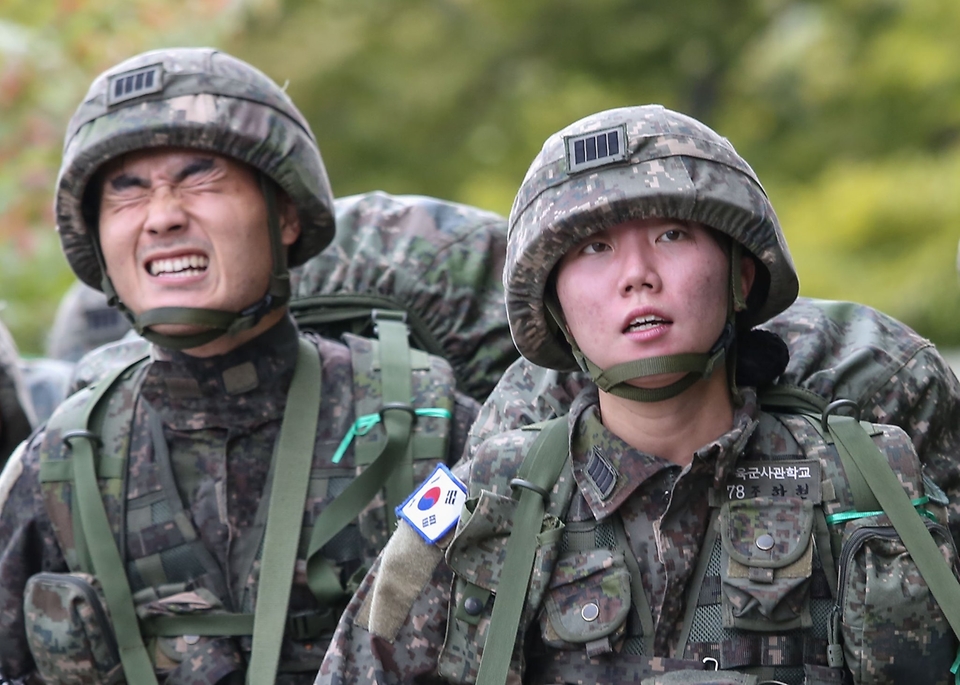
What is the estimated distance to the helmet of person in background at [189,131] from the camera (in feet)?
16.0

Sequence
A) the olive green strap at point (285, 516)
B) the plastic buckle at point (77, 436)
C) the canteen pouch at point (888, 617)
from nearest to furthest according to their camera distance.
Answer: the canteen pouch at point (888, 617) → the olive green strap at point (285, 516) → the plastic buckle at point (77, 436)

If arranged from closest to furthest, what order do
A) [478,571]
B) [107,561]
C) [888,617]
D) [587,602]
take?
[888,617]
[587,602]
[478,571]
[107,561]

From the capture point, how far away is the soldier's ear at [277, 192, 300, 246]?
5211 millimetres

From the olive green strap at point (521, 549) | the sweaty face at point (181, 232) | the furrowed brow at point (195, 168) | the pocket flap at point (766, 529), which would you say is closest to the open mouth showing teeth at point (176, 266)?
the sweaty face at point (181, 232)

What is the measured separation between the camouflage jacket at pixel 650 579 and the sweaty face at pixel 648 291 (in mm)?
270

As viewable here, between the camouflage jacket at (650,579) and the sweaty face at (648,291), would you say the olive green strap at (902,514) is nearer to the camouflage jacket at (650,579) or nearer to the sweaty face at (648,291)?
the camouflage jacket at (650,579)

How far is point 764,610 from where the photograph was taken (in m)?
3.70

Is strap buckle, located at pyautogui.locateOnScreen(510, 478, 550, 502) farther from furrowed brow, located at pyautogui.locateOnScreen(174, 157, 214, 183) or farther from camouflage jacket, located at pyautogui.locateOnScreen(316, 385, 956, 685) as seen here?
furrowed brow, located at pyautogui.locateOnScreen(174, 157, 214, 183)

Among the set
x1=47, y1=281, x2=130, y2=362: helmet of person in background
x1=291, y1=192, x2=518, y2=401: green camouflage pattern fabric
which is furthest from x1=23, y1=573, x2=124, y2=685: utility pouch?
x1=47, y1=281, x2=130, y2=362: helmet of person in background

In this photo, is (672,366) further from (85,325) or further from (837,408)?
(85,325)

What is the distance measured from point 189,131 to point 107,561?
137 centimetres

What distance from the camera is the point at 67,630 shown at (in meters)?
4.66

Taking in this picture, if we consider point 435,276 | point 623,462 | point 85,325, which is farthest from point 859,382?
point 85,325

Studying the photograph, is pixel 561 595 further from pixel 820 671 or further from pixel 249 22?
pixel 249 22
